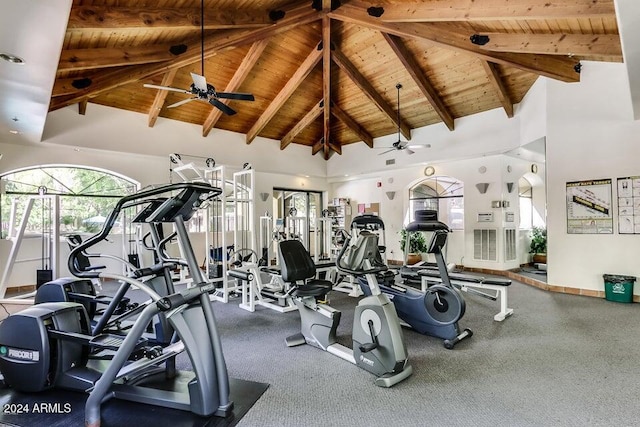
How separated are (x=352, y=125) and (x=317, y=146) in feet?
5.76

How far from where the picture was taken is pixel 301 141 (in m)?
10.4

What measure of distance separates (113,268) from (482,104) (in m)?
9.19

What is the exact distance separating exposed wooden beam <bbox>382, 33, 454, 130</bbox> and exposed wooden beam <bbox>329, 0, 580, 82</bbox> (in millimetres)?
529

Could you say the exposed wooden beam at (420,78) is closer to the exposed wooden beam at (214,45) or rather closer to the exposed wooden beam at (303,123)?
the exposed wooden beam at (214,45)

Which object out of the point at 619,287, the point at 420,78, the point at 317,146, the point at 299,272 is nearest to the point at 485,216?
the point at 619,287

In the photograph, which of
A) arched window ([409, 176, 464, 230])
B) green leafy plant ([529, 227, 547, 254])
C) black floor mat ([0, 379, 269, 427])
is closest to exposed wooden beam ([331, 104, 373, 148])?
arched window ([409, 176, 464, 230])

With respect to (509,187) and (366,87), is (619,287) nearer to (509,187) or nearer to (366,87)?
(509,187)

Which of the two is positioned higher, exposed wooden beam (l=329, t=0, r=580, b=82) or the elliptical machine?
exposed wooden beam (l=329, t=0, r=580, b=82)

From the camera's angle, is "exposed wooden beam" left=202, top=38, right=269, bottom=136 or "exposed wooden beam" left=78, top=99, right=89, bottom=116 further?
"exposed wooden beam" left=78, top=99, right=89, bottom=116

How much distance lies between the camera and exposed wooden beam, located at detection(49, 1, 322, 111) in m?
5.26

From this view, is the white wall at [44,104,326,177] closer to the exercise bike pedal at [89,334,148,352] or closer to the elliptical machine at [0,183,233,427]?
the elliptical machine at [0,183,233,427]

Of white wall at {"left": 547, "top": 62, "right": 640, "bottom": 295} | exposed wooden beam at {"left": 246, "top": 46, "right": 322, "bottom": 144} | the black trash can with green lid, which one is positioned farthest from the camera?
exposed wooden beam at {"left": 246, "top": 46, "right": 322, "bottom": 144}

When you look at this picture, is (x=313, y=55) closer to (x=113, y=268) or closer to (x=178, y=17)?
(x=178, y=17)

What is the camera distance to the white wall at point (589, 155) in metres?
5.23
